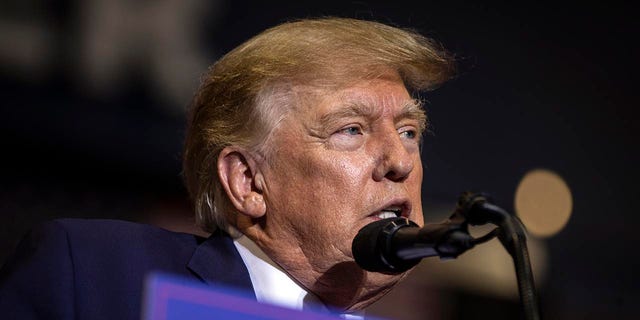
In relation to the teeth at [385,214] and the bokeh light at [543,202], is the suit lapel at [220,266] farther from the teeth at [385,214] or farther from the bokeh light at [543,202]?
the bokeh light at [543,202]

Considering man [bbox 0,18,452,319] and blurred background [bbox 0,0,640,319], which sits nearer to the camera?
man [bbox 0,18,452,319]

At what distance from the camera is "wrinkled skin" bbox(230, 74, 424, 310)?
1.76 metres

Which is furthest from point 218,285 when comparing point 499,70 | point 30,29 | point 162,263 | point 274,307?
point 499,70

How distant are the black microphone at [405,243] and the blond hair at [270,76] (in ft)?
1.38

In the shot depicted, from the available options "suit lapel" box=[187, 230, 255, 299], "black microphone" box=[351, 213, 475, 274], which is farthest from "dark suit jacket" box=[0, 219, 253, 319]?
"black microphone" box=[351, 213, 475, 274]

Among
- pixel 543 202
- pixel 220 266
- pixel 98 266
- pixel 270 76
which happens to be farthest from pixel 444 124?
pixel 98 266

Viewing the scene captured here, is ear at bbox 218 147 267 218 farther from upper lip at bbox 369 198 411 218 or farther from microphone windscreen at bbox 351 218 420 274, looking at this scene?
microphone windscreen at bbox 351 218 420 274

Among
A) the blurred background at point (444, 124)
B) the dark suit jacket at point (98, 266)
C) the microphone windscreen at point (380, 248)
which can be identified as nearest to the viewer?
the microphone windscreen at point (380, 248)

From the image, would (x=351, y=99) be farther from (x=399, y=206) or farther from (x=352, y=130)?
(x=399, y=206)

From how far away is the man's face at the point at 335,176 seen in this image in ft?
5.76

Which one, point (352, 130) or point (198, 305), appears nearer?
point (198, 305)

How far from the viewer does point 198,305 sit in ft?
3.07

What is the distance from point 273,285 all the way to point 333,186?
210 mm

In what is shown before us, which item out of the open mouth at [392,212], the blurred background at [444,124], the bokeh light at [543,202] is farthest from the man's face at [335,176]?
the bokeh light at [543,202]
